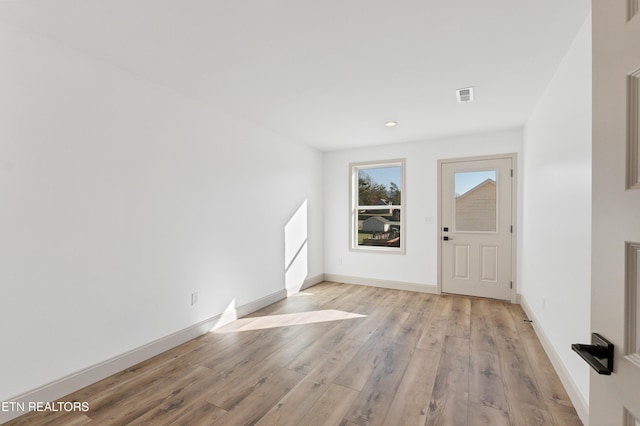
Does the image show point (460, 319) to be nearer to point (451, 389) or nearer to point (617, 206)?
point (451, 389)

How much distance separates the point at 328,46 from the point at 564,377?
2994mm

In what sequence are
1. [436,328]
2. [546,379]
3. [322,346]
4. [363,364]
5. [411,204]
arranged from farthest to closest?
[411,204]
[436,328]
[322,346]
[363,364]
[546,379]

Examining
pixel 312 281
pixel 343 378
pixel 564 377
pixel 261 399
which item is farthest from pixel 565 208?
pixel 312 281

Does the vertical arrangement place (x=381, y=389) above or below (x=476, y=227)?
below

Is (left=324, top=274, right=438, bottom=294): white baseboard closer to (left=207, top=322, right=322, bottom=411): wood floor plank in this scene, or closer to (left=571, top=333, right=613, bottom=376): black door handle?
(left=207, top=322, right=322, bottom=411): wood floor plank

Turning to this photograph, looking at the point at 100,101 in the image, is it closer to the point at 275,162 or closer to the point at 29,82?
the point at 29,82

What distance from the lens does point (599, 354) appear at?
69cm

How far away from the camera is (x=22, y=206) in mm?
1925

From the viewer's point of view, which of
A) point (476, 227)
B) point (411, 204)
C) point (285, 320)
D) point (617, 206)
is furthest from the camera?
point (411, 204)

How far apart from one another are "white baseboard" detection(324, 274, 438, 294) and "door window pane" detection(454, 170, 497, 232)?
108cm

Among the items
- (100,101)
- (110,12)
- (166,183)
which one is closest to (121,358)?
(166,183)

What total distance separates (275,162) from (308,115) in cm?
101

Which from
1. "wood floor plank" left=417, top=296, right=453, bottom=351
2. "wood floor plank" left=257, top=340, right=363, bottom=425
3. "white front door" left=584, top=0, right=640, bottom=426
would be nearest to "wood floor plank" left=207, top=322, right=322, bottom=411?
"wood floor plank" left=257, top=340, right=363, bottom=425

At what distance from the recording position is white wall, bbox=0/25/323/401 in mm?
1907
